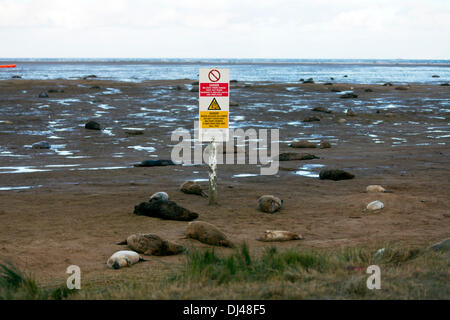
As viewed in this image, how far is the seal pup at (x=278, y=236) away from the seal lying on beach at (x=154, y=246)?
1093mm

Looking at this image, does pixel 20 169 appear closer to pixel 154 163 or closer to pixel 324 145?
pixel 154 163

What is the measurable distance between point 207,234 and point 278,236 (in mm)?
875

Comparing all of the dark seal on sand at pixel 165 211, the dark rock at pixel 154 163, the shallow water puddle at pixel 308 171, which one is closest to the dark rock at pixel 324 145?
the shallow water puddle at pixel 308 171

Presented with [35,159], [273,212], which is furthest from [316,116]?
[273,212]

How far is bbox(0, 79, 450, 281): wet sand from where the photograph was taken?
686 centimetres

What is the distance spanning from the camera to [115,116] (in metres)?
22.7

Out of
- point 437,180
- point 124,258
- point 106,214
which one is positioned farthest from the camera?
point 437,180

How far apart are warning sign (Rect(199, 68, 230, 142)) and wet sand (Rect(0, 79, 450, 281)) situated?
1172 millimetres

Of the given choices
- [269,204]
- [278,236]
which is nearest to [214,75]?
[269,204]

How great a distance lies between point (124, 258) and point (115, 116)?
1735 cm

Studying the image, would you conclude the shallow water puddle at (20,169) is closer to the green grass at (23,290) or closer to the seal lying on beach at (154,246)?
the seal lying on beach at (154,246)

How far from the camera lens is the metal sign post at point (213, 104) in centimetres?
843

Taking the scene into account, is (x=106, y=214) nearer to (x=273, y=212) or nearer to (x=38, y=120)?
(x=273, y=212)
